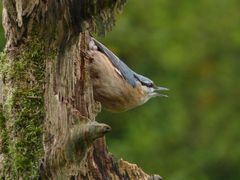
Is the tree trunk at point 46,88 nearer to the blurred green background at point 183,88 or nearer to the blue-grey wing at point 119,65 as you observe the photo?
the blue-grey wing at point 119,65

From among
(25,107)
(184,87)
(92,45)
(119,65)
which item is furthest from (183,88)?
(25,107)

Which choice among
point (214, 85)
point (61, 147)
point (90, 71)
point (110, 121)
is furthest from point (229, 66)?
point (61, 147)

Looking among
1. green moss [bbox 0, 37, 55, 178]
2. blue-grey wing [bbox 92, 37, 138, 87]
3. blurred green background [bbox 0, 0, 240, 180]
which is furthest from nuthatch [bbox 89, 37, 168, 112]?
blurred green background [bbox 0, 0, 240, 180]

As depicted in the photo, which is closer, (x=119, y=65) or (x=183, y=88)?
(x=119, y=65)

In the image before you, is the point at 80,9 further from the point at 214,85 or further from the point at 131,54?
the point at 214,85

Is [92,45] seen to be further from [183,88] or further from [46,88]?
[183,88]

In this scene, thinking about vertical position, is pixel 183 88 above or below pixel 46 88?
below

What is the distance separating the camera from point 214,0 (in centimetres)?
1673

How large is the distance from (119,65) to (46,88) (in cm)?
144

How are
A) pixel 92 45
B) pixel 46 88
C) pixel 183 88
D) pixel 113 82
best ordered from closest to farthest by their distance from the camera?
pixel 46 88 → pixel 92 45 → pixel 113 82 → pixel 183 88

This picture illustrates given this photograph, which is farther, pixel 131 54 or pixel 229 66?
pixel 229 66

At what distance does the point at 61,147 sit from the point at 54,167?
15cm

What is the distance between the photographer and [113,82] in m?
7.05

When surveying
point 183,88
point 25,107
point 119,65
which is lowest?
point 183,88
